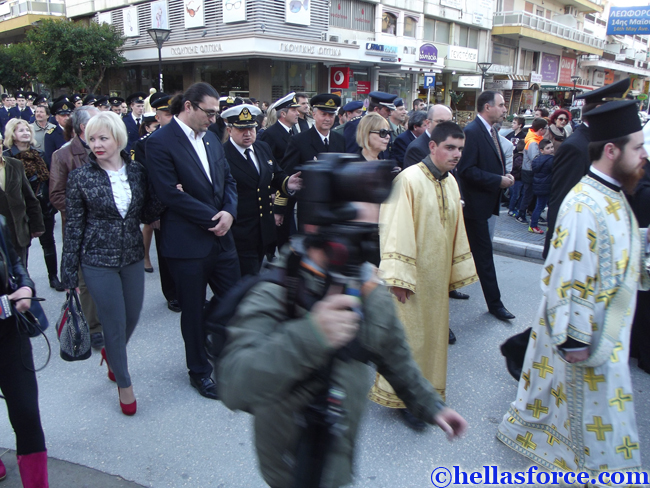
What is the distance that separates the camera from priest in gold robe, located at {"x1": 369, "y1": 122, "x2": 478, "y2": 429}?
2.98m

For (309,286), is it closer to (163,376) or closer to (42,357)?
(163,376)

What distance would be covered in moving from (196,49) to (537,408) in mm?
22261

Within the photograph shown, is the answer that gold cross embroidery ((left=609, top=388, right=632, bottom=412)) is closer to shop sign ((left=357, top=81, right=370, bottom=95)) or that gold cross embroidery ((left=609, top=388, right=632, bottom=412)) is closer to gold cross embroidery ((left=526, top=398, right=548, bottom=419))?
gold cross embroidery ((left=526, top=398, right=548, bottom=419))

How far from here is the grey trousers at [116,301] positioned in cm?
302

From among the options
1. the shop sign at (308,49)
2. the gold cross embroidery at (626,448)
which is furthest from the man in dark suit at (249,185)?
the shop sign at (308,49)

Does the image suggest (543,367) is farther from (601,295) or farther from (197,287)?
(197,287)

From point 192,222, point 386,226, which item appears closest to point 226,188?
point 192,222

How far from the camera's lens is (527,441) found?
2766mm

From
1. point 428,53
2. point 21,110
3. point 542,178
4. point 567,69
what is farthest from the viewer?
point 567,69

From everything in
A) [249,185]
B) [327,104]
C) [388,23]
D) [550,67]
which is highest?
[388,23]

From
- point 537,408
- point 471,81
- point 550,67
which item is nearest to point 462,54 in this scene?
point 471,81

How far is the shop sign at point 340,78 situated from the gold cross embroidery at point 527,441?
75.1ft

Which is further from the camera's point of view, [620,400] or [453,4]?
[453,4]

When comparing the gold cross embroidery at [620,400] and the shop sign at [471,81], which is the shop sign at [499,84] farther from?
the gold cross embroidery at [620,400]
